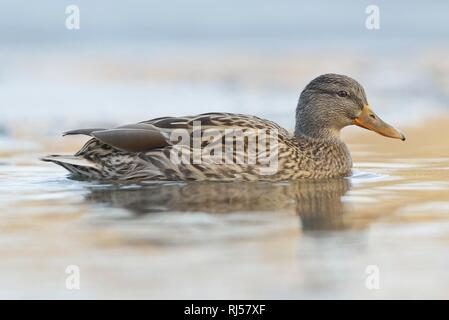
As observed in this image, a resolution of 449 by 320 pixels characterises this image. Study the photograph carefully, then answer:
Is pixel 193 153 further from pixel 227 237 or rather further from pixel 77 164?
pixel 227 237

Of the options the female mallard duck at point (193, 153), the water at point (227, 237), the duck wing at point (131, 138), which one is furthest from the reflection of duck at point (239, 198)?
the duck wing at point (131, 138)

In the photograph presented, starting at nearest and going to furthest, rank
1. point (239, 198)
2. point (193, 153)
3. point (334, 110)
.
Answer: point (239, 198) < point (193, 153) < point (334, 110)

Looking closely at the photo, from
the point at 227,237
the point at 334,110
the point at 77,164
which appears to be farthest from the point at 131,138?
the point at 227,237

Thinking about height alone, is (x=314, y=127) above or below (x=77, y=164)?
above

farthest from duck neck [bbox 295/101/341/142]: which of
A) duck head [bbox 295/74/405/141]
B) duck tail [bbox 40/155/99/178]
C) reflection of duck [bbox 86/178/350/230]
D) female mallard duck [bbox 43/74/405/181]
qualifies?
duck tail [bbox 40/155/99/178]

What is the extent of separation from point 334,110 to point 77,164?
2328 millimetres

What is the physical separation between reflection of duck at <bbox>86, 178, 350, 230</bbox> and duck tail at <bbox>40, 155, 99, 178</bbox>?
0.44 metres

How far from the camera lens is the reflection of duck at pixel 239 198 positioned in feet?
24.3

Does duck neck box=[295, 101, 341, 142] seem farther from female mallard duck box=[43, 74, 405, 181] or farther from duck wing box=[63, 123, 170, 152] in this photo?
duck wing box=[63, 123, 170, 152]

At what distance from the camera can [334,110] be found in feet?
32.3

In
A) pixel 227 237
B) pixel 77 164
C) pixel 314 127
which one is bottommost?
pixel 227 237

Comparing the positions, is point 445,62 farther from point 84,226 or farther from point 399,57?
point 84,226

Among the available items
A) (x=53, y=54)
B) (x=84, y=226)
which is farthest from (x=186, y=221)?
(x=53, y=54)

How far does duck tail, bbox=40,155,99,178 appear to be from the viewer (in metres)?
9.01
